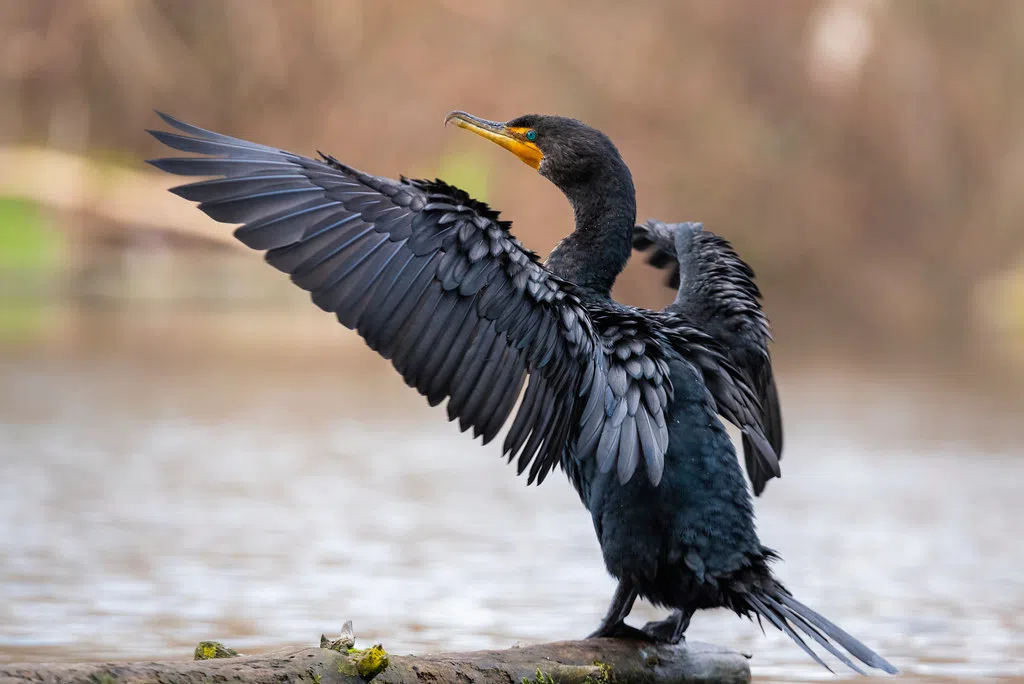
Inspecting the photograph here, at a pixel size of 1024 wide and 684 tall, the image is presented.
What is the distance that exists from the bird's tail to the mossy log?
37 cm

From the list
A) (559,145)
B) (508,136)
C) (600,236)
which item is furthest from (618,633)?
(508,136)

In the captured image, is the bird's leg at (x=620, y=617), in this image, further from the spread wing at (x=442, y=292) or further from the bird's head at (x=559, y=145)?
the bird's head at (x=559, y=145)

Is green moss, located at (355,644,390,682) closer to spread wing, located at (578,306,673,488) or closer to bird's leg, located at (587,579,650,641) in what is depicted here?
spread wing, located at (578,306,673,488)

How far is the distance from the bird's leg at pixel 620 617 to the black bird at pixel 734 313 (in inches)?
29.2

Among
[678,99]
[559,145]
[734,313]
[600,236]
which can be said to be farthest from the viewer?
[678,99]

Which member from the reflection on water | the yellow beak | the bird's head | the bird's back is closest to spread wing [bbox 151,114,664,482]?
the bird's back

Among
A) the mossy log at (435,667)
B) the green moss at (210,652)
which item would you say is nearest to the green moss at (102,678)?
the mossy log at (435,667)

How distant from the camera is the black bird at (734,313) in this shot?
520 centimetres

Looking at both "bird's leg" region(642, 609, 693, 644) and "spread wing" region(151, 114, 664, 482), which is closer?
"spread wing" region(151, 114, 664, 482)

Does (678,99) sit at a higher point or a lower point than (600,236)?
higher

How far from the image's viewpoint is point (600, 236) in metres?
4.95

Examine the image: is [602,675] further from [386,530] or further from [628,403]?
[386,530]

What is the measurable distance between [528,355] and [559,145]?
112 cm

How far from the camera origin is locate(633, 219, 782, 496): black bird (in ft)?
17.1
